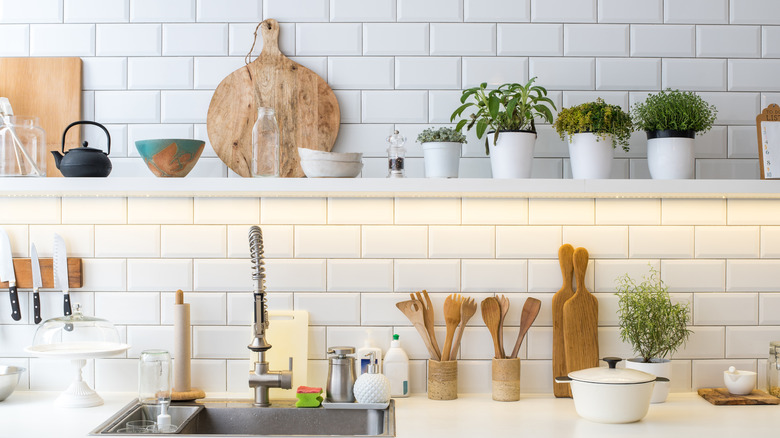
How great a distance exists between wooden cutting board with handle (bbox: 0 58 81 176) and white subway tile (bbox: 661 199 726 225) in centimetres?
180

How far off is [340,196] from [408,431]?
29.3 inches

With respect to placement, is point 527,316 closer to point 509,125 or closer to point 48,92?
point 509,125

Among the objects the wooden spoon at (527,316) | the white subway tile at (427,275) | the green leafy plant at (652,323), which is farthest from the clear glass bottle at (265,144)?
the green leafy plant at (652,323)

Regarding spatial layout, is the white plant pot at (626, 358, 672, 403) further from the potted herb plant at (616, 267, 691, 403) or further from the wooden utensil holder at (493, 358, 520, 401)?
the wooden utensil holder at (493, 358, 520, 401)

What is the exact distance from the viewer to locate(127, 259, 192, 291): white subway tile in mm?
2145

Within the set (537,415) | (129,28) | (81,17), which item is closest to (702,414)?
(537,415)

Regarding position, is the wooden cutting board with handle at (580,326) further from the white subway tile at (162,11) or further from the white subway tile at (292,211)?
the white subway tile at (162,11)

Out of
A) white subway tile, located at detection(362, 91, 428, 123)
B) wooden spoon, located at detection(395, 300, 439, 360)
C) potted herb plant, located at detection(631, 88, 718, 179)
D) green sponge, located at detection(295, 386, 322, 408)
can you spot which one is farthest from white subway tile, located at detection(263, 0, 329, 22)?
Result: green sponge, located at detection(295, 386, 322, 408)

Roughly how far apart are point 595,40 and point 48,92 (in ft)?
5.44

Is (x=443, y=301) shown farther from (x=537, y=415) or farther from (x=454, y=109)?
(x=454, y=109)

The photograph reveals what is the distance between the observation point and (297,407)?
6.45 feet

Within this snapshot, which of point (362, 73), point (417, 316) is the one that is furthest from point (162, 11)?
point (417, 316)

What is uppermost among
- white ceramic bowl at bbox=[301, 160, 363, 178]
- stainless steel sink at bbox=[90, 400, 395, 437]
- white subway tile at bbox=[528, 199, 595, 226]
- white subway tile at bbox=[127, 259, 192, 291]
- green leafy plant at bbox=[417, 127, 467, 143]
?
green leafy plant at bbox=[417, 127, 467, 143]

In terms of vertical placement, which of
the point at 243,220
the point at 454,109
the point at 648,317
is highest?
the point at 454,109
